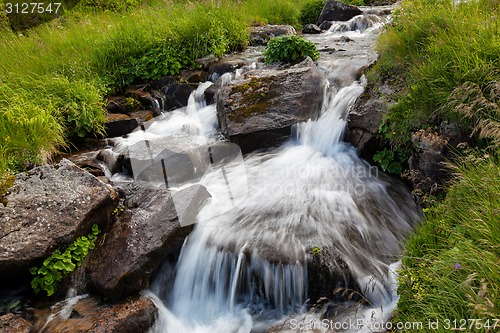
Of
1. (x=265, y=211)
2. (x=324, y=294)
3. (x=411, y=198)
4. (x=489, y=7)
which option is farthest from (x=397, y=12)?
(x=324, y=294)

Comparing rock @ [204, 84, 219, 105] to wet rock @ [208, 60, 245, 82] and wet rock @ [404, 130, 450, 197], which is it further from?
wet rock @ [404, 130, 450, 197]

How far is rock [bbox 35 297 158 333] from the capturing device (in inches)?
132

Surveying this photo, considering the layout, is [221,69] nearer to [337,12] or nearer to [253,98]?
[253,98]

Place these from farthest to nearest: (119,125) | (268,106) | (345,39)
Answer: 1. (345,39)
2. (119,125)
3. (268,106)

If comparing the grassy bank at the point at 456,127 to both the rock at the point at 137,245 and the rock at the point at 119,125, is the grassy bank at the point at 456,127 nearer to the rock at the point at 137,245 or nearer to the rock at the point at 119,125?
the rock at the point at 137,245

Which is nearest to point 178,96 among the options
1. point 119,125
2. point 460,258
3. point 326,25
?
point 119,125

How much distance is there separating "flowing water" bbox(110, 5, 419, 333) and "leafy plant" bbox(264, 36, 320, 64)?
2.09 m

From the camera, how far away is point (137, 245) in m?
Result: 3.98

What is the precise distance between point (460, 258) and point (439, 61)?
2.82 meters

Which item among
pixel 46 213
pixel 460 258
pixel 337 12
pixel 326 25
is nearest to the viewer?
pixel 460 258

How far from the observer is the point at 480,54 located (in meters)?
4.00

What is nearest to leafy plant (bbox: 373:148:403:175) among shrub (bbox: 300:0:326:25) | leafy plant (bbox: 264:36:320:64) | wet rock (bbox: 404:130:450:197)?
wet rock (bbox: 404:130:450:197)

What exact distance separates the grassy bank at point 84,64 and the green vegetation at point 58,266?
46.6 inches

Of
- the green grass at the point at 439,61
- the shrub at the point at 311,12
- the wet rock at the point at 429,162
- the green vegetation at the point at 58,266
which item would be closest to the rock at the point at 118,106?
the green vegetation at the point at 58,266
